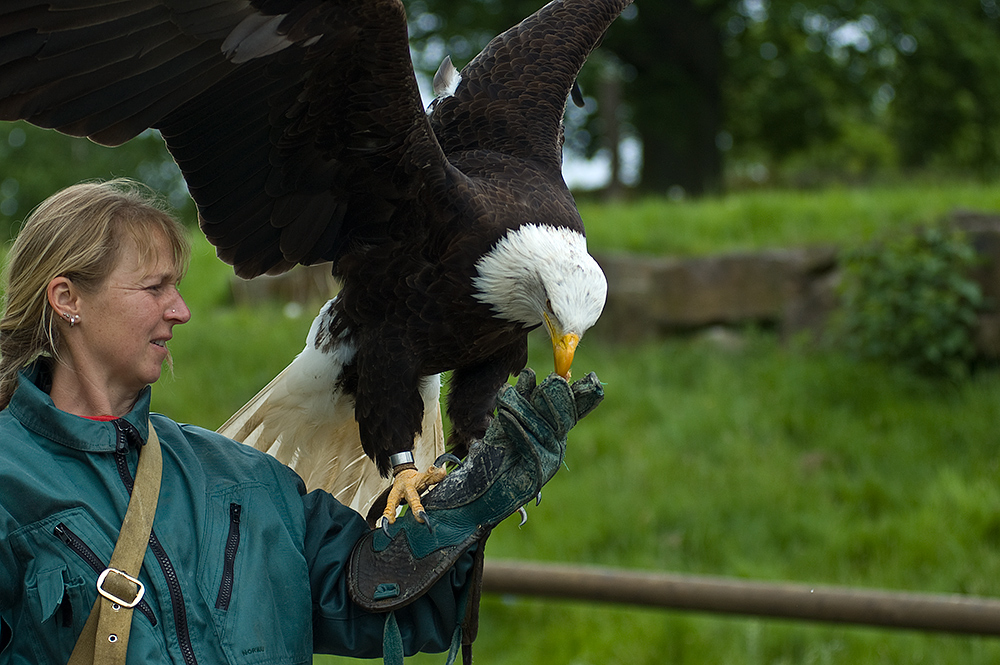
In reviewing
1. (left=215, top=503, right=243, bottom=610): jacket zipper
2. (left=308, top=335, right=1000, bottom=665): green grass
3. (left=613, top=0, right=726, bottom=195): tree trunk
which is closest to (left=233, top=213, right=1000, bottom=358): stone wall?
(left=308, top=335, right=1000, bottom=665): green grass

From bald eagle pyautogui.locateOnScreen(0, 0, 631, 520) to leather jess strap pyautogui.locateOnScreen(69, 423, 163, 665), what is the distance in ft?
2.31

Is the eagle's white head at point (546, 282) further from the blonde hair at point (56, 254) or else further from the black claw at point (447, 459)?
the blonde hair at point (56, 254)

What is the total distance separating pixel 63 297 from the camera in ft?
4.63

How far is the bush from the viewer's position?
4.91m

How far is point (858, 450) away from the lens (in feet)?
15.3

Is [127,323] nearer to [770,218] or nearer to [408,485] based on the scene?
[408,485]

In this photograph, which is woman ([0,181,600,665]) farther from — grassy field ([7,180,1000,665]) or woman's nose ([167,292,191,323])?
grassy field ([7,180,1000,665])

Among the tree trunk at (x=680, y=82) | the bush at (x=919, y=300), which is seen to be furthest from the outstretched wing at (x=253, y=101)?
the tree trunk at (x=680, y=82)

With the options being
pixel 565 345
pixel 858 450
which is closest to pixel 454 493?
pixel 565 345

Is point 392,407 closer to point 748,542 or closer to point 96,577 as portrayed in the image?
point 96,577

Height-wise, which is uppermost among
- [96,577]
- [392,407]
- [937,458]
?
[96,577]

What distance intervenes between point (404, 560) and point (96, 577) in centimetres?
47

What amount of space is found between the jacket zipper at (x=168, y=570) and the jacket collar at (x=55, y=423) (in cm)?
2

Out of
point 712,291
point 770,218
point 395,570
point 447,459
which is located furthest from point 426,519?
point 770,218
